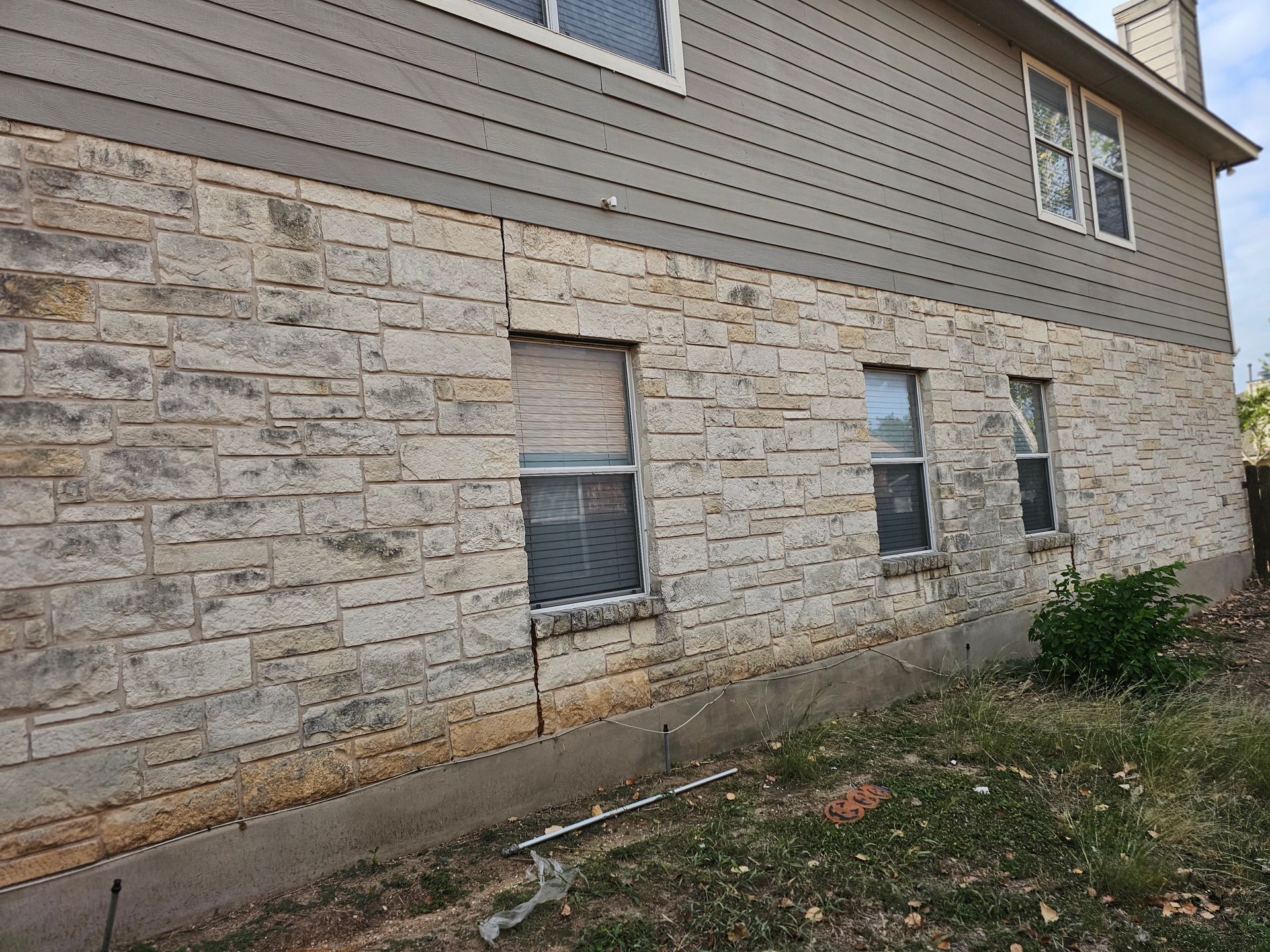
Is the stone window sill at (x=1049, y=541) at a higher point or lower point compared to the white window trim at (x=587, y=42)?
lower

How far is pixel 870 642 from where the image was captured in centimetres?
619

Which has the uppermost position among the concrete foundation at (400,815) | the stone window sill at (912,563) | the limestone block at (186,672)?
the limestone block at (186,672)

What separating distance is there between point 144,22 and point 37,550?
2.23 metres

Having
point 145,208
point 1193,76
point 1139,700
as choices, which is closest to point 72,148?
point 145,208

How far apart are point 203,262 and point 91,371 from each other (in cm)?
65

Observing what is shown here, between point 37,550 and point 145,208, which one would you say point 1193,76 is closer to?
point 145,208

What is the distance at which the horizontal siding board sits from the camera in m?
3.53

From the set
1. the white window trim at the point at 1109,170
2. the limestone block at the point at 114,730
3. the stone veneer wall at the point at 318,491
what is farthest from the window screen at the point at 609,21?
the white window trim at the point at 1109,170

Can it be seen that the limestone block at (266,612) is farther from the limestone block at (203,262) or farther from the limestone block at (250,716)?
the limestone block at (203,262)

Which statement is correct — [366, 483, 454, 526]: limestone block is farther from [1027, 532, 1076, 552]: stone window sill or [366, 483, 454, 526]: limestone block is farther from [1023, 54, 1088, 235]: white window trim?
[1023, 54, 1088, 235]: white window trim

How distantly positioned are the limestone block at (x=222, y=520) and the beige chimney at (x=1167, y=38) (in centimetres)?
1389

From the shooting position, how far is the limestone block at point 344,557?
3.57 meters

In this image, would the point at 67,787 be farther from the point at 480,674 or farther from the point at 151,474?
the point at 480,674

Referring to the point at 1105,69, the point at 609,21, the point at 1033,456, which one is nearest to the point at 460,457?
the point at 609,21
